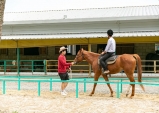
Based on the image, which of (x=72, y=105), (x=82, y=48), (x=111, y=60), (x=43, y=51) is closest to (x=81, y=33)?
(x=43, y=51)

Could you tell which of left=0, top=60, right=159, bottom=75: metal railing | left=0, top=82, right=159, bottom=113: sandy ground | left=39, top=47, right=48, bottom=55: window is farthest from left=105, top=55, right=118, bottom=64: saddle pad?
left=39, top=47, right=48, bottom=55: window

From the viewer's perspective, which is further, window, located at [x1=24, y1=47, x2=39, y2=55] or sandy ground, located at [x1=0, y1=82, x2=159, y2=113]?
window, located at [x1=24, y1=47, x2=39, y2=55]

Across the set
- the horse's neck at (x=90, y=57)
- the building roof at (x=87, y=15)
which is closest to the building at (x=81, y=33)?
the building roof at (x=87, y=15)

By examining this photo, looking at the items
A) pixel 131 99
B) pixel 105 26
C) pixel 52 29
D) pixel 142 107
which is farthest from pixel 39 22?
pixel 142 107

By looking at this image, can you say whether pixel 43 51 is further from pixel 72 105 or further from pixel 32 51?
pixel 72 105

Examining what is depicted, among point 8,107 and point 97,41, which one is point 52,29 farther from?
point 8,107

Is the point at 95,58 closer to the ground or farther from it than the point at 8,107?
farther from it

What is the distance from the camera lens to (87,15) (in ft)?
77.5

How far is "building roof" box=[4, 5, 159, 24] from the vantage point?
20558mm

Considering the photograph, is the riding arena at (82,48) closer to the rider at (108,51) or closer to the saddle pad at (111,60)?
the saddle pad at (111,60)

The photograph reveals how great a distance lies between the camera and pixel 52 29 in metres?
22.2

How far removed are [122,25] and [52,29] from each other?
4.90 m

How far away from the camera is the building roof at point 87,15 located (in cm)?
2056

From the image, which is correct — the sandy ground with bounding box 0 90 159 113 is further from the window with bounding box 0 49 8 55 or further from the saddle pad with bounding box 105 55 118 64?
the window with bounding box 0 49 8 55
